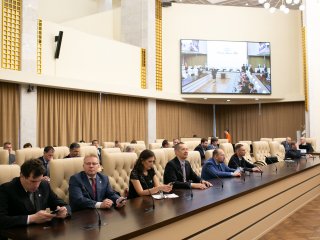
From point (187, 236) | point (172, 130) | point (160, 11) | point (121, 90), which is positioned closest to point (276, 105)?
point (172, 130)

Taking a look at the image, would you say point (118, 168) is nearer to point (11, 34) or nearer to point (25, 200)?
point (25, 200)

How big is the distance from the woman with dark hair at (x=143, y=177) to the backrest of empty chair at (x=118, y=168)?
1.57 ft

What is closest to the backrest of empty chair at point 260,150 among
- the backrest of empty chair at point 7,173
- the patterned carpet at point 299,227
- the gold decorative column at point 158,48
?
the patterned carpet at point 299,227

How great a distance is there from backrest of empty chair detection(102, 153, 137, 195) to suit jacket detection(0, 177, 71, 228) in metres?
1.55

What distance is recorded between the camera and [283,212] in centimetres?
540

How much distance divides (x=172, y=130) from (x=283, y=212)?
1001 cm

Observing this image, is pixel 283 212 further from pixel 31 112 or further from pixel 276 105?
pixel 276 105

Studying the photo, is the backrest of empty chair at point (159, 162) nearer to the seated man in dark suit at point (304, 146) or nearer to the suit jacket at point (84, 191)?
the suit jacket at point (84, 191)

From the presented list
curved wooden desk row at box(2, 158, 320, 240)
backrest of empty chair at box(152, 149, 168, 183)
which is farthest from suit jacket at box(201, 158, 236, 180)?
backrest of empty chair at box(152, 149, 168, 183)

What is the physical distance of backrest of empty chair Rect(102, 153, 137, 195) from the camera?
449 centimetres

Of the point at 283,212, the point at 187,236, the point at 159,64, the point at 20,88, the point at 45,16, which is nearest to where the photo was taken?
the point at 187,236

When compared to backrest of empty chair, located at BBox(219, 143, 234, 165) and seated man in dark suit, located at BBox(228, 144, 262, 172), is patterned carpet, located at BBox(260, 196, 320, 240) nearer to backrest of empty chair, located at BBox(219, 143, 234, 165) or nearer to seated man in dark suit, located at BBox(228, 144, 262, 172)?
seated man in dark suit, located at BBox(228, 144, 262, 172)

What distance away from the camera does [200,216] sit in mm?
3217

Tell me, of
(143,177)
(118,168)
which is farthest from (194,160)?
(143,177)
